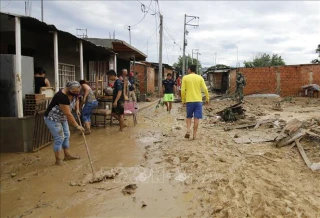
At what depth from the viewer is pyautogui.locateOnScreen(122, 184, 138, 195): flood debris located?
369cm

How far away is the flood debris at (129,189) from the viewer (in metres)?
3.69

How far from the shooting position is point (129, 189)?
3779 millimetres

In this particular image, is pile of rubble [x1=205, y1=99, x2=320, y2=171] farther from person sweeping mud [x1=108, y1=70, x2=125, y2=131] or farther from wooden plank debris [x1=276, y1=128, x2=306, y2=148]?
person sweeping mud [x1=108, y1=70, x2=125, y2=131]

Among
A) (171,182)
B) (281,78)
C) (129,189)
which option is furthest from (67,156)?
(281,78)

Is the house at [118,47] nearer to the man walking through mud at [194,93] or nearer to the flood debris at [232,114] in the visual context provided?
the flood debris at [232,114]

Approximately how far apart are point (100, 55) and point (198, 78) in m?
7.14

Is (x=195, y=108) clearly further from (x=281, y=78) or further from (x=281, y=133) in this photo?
(x=281, y=78)

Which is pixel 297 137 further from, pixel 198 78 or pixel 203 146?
pixel 198 78

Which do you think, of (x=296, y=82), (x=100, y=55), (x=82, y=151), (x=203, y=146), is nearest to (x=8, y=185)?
(x=82, y=151)

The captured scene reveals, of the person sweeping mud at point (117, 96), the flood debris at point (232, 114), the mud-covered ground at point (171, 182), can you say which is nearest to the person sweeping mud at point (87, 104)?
the person sweeping mud at point (117, 96)

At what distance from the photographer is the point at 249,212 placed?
295cm

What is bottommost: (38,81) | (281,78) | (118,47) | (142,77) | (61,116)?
(61,116)

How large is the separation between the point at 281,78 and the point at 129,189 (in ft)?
66.0

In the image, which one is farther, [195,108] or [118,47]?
[118,47]
